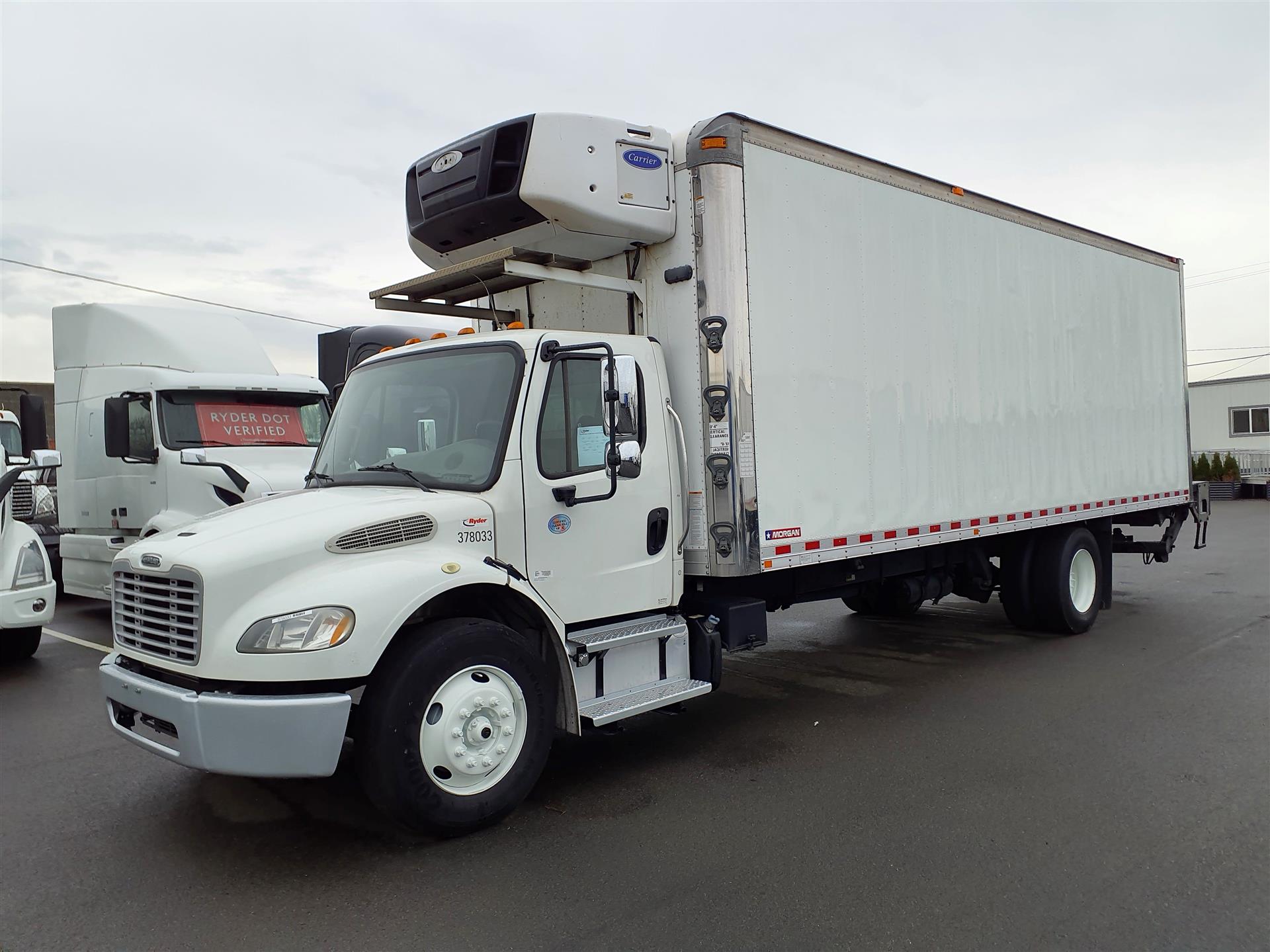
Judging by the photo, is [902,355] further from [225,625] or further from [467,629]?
[225,625]

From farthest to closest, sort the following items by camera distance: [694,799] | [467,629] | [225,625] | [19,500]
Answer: [19,500] → [694,799] → [467,629] → [225,625]

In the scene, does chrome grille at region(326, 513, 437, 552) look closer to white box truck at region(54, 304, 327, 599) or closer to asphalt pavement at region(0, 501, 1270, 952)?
asphalt pavement at region(0, 501, 1270, 952)

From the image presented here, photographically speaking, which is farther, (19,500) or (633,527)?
(19,500)

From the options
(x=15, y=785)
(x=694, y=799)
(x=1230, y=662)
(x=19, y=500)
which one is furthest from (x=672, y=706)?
(x=19, y=500)

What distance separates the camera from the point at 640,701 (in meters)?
5.25

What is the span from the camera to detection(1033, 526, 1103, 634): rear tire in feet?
29.5

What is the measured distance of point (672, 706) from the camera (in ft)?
22.1

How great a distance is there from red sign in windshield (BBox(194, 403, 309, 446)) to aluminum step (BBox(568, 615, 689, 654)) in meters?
6.89

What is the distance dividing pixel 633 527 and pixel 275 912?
8.54 feet

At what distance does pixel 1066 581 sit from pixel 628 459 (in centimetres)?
595

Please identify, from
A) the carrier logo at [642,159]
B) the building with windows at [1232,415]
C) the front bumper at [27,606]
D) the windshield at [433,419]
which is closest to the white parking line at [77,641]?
the front bumper at [27,606]

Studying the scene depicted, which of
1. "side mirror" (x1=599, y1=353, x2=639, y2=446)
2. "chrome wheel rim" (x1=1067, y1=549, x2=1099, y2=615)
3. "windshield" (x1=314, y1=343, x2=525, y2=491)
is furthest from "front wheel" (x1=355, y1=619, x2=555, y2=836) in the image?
"chrome wheel rim" (x1=1067, y1=549, x2=1099, y2=615)

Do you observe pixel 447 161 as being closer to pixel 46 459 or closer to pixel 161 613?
pixel 161 613

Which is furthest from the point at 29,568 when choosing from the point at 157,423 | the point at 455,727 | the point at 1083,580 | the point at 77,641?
the point at 1083,580
